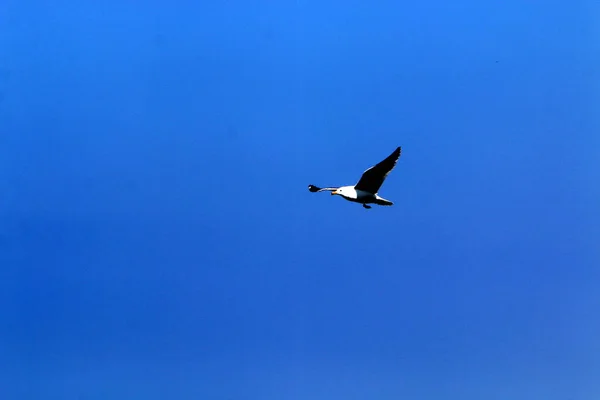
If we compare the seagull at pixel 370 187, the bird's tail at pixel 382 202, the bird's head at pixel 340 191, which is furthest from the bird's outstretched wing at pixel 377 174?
the bird's head at pixel 340 191

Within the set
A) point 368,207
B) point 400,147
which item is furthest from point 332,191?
point 400,147

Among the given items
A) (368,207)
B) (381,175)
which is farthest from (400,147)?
(368,207)

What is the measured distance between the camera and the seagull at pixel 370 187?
48.0 metres

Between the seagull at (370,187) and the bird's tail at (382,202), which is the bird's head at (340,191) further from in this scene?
the bird's tail at (382,202)

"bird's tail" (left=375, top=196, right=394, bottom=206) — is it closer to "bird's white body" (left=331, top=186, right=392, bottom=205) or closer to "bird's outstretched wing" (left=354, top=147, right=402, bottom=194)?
"bird's white body" (left=331, top=186, right=392, bottom=205)

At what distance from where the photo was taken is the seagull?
1889 inches

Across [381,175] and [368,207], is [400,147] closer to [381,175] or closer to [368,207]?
[381,175]

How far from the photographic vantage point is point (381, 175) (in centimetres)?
4859

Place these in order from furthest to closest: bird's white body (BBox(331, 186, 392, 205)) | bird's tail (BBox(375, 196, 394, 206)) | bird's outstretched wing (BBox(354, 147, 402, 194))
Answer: bird's tail (BBox(375, 196, 394, 206)) → bird's white body (BBox(331, 186, 392, 205)) → bird's outstretched wing (BBox(354, 147, 402, 194))

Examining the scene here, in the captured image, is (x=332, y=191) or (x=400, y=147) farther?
(x=332, y=191)

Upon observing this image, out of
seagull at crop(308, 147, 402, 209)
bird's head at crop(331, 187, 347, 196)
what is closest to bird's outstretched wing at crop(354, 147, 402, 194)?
seagull at crop(308, 147, 402, 209)

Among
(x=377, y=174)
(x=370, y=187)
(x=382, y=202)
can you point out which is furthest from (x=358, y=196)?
(x=377, y=174)

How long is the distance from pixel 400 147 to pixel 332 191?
20.4ft

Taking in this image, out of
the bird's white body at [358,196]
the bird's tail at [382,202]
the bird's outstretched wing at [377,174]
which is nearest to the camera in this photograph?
the bird's outstretched wing at [377,174]
